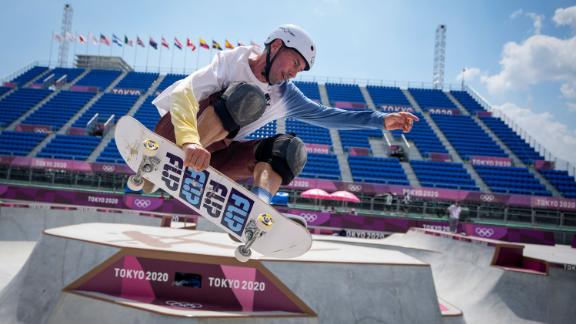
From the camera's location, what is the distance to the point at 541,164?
2661cm

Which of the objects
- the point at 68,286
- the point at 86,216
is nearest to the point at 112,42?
the point at 86,216

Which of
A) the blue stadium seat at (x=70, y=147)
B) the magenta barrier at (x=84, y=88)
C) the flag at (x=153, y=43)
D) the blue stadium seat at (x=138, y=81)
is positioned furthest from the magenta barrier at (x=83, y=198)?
the flag at (x=153, y=43)

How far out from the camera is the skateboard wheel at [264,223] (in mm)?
2859

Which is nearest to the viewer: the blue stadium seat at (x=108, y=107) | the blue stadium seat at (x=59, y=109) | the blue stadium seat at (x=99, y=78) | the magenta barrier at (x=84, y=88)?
the blue stadium seat at (x=59, y=109)

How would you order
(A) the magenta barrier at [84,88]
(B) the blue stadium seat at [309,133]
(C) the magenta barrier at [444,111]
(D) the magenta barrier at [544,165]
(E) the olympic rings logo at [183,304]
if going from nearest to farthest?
(E) the olympic rings logo at [183,304] → (D) the magenta barrier at [544,165] → (B) the blue stadium seat at [309,133] → (C) the magenta barrier at [444,111] → (A) the magenta barrier at [84,88]

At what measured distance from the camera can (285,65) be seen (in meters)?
3.12

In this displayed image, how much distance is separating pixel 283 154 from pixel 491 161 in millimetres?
27353

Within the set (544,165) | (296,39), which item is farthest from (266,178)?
(544,165)

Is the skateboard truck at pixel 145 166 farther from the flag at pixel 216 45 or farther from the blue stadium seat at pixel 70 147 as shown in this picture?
the flag at pixel 216 45

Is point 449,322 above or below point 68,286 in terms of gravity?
below

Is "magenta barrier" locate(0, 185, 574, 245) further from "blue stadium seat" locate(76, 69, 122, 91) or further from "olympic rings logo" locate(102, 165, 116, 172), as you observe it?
"blue stadium seat" locate(76, 69, 122, 91)

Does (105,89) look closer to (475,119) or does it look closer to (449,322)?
(475,119)

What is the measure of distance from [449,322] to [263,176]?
12.4 feet

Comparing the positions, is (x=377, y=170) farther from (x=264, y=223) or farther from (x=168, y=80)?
(x=168, y=80)
